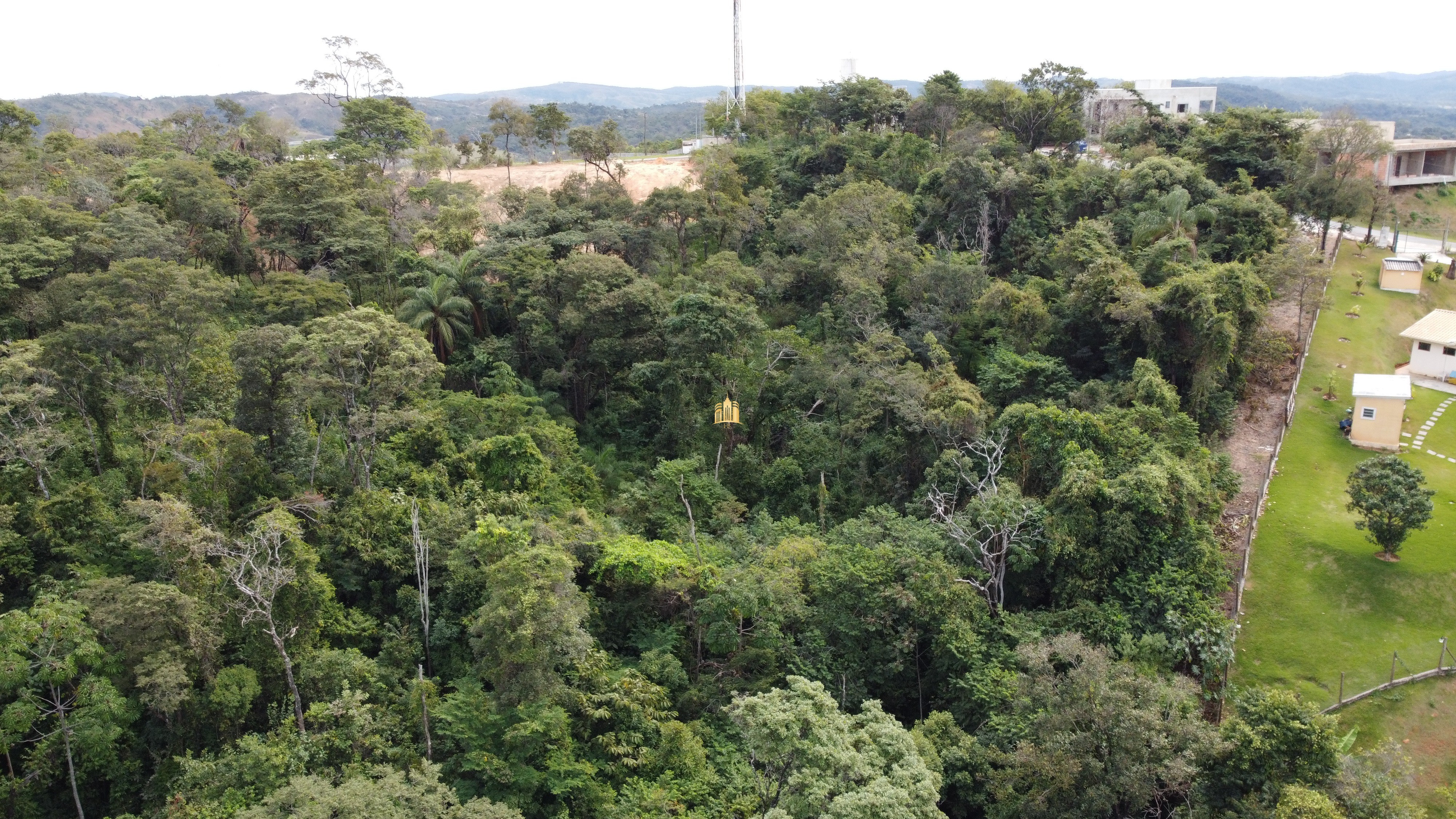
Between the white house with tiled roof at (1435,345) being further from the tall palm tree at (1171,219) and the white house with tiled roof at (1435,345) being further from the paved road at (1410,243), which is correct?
the paved road at (1410,243)

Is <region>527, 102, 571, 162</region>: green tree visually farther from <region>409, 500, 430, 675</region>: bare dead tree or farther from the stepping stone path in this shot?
the stepping stone path

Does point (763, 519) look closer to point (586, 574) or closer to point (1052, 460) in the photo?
point (586, 574)

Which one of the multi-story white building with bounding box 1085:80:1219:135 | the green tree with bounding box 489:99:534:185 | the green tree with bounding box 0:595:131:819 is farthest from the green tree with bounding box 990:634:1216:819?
the green tree with bounding box 489:99:534:185

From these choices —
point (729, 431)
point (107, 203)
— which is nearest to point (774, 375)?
point (729, 431)

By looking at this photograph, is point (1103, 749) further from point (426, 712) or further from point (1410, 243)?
point (1410, 243)

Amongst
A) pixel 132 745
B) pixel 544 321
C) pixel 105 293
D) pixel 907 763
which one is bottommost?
pixel 132 745

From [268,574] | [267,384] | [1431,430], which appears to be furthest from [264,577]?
[1431,430]
